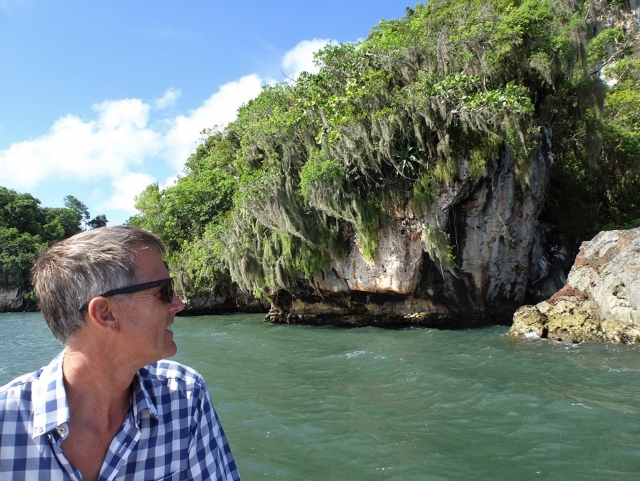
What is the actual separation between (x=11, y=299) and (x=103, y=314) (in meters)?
36.9

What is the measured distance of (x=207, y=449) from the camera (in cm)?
165

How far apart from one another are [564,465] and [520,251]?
1073cm

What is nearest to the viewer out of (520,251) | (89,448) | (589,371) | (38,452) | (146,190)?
(38,452)

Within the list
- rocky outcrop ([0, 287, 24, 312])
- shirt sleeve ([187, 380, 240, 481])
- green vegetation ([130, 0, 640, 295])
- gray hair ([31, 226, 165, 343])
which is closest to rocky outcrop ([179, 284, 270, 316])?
green vegetation ([130, 0, 640, 295])

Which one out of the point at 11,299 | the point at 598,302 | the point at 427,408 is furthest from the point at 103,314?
the point at 11,299

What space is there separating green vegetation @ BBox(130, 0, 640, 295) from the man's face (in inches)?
444

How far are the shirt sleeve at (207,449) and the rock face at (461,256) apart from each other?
11.7 m

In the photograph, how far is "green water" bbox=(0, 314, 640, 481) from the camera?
422 cm

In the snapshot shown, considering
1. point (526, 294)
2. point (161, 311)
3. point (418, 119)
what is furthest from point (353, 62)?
point (161, 311)

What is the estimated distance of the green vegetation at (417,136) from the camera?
42.1 ft

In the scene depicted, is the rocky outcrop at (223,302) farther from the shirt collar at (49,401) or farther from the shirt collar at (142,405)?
the shirt collar at (49,401)

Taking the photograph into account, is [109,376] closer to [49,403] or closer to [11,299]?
[49,403]

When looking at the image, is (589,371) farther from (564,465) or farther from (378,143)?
(378,143)

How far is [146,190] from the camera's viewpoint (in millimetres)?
26219
